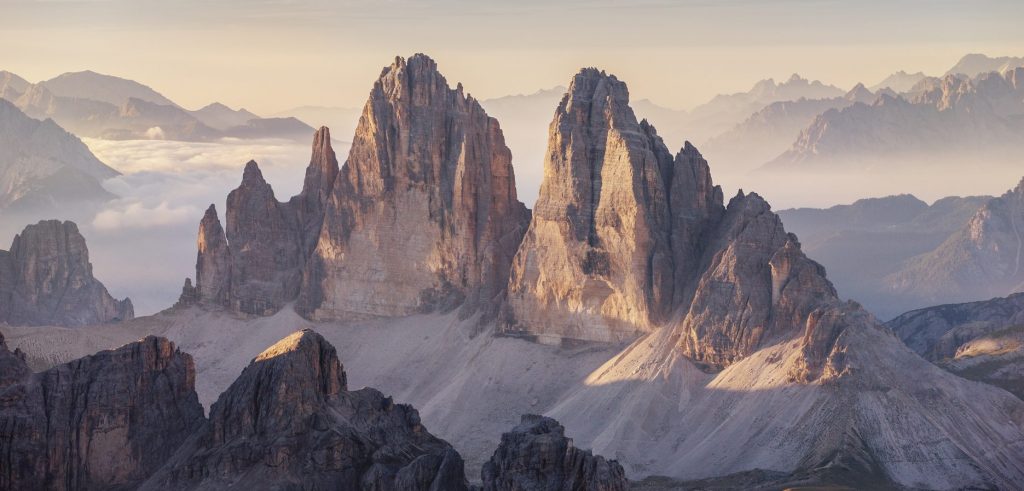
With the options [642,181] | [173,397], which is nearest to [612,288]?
[642,181]

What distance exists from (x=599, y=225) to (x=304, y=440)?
7286 cm

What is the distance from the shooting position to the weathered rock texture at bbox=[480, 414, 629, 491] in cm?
11244

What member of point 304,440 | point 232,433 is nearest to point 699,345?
point 304,440

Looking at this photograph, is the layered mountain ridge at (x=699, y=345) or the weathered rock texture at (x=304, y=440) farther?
the layered mountain ridge at (x=699, y=345)

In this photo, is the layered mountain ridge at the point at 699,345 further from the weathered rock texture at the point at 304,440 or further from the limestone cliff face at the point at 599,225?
the weathered rock texture at the point at 304,440

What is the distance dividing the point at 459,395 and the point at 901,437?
5001 centimetres

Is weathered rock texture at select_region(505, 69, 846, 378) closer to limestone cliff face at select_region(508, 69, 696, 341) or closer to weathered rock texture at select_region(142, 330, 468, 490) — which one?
limestone cliff face at select_region(508, 69, 696, 341)

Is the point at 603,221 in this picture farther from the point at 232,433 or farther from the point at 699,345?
the point at 232,433

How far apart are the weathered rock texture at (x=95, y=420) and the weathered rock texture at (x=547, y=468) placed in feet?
83.9

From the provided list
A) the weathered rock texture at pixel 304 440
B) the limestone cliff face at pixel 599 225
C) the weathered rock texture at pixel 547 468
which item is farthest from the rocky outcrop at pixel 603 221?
the weathered rock texture at pixel 547 468

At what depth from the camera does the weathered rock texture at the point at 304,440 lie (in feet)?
400

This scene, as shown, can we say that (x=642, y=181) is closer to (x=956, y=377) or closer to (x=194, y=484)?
(x=956, y=377)

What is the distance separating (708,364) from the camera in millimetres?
179000

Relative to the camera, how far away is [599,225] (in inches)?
7584
